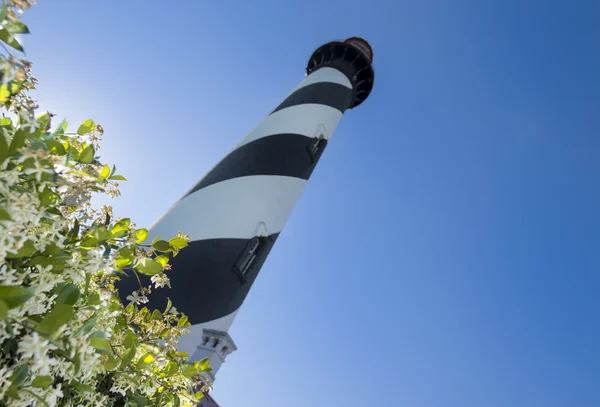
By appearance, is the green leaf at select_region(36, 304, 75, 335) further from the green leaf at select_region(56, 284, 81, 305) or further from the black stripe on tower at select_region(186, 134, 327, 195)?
the black stripe on tower at select_region(186, 134, 327, 195)

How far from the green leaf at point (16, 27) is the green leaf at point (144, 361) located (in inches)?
37.6

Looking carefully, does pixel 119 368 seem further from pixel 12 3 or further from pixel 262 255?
pixel 262 255

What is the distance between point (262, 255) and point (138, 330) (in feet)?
12.7

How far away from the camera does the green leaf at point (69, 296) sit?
975 millimetres

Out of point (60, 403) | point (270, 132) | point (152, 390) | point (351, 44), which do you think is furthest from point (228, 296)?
point (351, 44)

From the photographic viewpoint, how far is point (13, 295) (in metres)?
0.75

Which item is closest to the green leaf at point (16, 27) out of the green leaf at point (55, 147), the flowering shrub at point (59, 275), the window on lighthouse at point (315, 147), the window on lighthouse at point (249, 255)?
the flowering shrub at point (59, 275)

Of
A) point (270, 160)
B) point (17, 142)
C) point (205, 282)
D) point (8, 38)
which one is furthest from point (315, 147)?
point (17, 142)

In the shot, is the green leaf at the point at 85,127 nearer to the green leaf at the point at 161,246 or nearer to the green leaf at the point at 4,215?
the green leaf at the point at 161,246

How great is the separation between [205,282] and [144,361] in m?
→ 3.33

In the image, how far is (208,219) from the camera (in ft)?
16.4

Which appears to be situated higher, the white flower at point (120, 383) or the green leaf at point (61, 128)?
the green leaf at point (61, 128)

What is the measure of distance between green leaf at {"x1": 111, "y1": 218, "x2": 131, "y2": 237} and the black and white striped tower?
9.82 ft

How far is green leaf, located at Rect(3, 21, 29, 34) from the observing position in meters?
0.92
